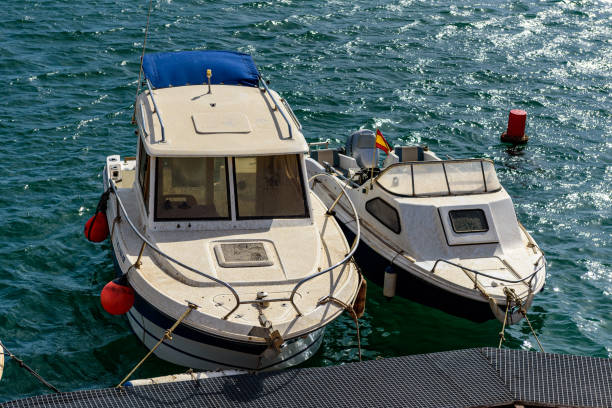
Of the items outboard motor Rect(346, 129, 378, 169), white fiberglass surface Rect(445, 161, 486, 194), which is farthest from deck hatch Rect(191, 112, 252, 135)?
outboard motor Rect(346, 129, 378, 169)

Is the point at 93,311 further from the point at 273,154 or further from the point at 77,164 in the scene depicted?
the point at 77,164

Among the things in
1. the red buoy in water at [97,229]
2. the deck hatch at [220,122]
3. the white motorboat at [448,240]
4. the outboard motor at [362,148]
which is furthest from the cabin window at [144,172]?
the outboard motor at [362,148]

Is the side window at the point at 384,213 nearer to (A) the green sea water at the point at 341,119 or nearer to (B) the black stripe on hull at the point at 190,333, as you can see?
(A) the green sea water at the point at 341,119

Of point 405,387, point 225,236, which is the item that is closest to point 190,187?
point 225,236

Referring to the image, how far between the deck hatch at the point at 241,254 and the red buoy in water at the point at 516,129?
11356mm

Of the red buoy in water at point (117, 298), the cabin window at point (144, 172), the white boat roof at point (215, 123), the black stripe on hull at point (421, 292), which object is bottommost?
the black stripe on hull at point (421, 292)

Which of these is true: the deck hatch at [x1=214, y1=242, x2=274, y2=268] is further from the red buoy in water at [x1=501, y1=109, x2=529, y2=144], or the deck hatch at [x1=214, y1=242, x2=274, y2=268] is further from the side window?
the red buoy in water at [x1=501, y1=109, x2=529, y2=144]

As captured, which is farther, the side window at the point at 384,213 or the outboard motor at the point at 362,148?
the outboard motor at the point at 362,148

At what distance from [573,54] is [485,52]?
3.02 metres

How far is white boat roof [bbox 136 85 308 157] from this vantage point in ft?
42.5

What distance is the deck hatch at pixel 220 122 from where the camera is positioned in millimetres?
13382

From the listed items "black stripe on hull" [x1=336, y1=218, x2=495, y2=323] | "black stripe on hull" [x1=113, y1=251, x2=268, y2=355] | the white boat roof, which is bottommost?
"black stripe on hull" [x1=336, y1=218, x2=495, y2=323]

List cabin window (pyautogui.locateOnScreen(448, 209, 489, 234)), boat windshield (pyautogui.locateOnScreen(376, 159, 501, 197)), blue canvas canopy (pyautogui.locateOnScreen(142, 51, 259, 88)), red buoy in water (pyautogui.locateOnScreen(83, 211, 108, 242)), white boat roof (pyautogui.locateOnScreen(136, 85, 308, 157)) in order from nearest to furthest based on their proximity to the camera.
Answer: white boat roof (pyautogui.locateOnScreen(136, 85, 308, 157)) < cabin window (pyautogui.locateOnScreen(448, 209, 489, 234)) < red buoy in water (pyautogui.locateOnScreen(83, 211, 108, 242)) < boat windshield (pyautogui.locateOnScreen(376, 159, 501, 197)) < blue canvas canopy (pyautogui.locateOnScreen(142, 51, 259, 88))

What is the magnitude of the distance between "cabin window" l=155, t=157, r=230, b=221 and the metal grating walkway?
148 inches
